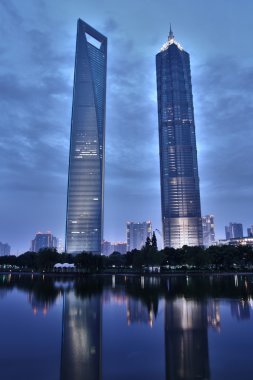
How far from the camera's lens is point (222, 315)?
2320cm

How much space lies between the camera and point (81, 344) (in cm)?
1599

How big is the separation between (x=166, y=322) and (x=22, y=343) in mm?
9480

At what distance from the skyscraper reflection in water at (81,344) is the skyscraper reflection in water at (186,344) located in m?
3.15

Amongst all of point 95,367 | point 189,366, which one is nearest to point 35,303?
point 95,367

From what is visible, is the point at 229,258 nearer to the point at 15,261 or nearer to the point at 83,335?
the point at 15,261

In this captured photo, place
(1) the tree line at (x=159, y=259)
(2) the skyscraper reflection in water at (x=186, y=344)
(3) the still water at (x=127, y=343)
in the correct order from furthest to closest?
(1) the tree line at (x=159, y=259), (3) the still water at (x=127, y=343), (2) the skyscraper reflection in water at (x=186, y=344)

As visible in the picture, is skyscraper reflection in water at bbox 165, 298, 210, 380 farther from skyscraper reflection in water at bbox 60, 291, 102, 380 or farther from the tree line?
the tree line

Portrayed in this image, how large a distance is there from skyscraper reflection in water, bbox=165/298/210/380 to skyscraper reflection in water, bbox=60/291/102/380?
3150mm

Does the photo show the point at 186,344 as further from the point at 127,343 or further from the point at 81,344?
the point at 81,344

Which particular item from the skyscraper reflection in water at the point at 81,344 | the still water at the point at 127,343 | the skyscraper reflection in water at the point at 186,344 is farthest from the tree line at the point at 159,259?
the skyscraper reflection in water at the point at 186,344

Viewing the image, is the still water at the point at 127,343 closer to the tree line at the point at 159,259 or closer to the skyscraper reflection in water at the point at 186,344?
the skyscraper reflection in water at the point at 186,344

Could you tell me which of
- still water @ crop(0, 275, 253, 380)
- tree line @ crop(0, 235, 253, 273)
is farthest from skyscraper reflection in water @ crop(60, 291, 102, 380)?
tree line @ crop(0, 235, 253, 273)

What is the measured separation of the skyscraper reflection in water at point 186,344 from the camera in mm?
12109

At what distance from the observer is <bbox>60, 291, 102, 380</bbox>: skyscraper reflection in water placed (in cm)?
1230
